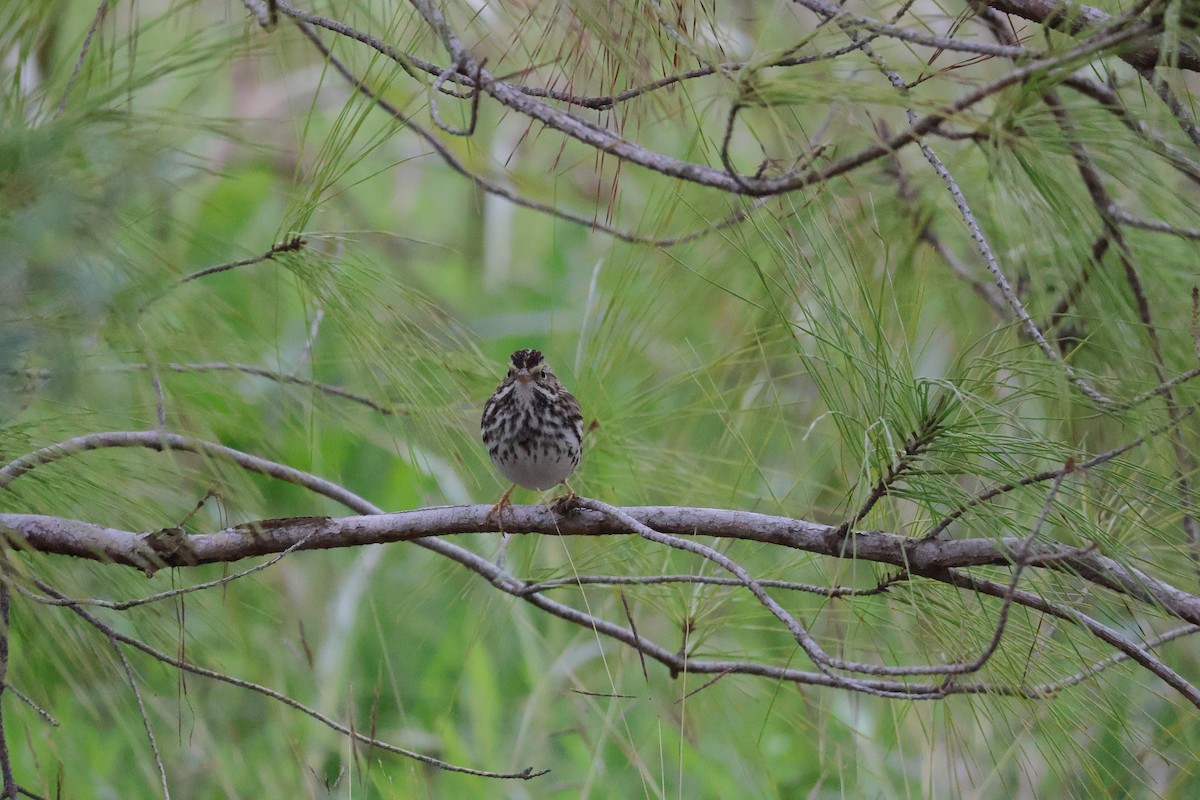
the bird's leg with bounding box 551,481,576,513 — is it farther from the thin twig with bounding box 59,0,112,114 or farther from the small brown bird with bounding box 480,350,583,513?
the thin twig with bounding box 59,0,112,114

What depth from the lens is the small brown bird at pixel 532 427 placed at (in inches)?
99.0

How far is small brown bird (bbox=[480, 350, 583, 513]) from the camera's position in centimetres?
251

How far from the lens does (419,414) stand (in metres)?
2.12

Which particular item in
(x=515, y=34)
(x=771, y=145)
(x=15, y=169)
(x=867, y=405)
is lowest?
(x=867, y=405)

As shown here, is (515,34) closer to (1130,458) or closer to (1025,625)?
(1025,625)

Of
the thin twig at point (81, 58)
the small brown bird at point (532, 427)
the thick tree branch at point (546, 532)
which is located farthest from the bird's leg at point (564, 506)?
the thin twig at point (81, 58)

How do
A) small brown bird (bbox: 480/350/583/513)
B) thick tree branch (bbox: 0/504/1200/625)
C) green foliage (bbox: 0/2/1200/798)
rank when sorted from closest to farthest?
1. green foliage (bbox: 0/2/1200/798)
2. thick tree branch (bbox: 0/504/1200/625)
3. small brown bird (bbox: 480/350/583/513)

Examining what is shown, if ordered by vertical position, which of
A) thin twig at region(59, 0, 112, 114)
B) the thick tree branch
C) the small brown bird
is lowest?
the thick tree branch

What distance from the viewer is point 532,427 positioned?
8.27ft

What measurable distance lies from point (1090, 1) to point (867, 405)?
74cm

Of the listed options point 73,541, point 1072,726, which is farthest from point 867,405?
point 73,541

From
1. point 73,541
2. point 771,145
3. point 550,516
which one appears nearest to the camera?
point 73,541

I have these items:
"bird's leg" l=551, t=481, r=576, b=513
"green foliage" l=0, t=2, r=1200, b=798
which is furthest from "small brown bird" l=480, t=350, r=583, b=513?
"bird's leg" l=551, t=481, r=576, b=513

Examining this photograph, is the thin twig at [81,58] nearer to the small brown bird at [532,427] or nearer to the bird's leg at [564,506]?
the bird's leg at [564,506]
